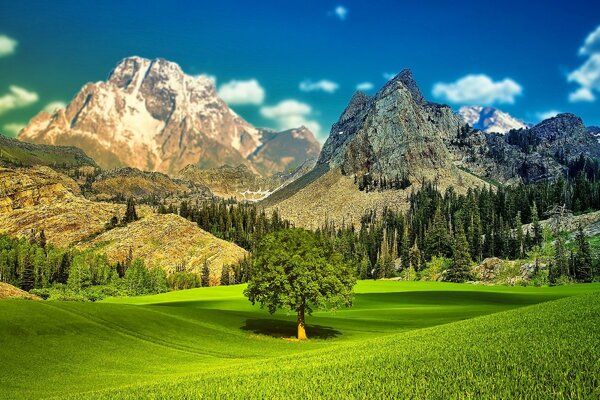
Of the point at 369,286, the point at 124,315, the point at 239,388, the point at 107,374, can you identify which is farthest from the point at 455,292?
the point at 239,388

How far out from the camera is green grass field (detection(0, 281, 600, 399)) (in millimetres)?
15586

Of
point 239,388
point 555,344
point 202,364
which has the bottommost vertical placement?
point 202,364

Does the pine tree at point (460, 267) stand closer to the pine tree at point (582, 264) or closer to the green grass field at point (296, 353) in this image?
the pine tree at point (582, 264)

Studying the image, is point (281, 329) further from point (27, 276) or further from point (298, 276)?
point (27, 276)

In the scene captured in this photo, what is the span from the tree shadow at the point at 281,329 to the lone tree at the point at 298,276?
125 inches

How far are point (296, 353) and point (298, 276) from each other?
21570 millimetres

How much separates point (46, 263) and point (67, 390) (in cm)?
19031

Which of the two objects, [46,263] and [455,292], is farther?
[46,263]

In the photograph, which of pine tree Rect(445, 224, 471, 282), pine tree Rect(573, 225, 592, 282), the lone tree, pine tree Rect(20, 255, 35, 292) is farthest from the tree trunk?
pine tree Rect(20, 255, 35, 292)

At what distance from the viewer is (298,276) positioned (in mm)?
64062

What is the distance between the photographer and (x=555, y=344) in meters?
18.7

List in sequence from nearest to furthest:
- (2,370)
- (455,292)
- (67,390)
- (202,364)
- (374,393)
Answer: (374,393), (67,390), (2,370), (202,364), (455,292)

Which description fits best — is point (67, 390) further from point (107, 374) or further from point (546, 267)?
point (546, 267)

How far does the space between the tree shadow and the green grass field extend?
194mm
